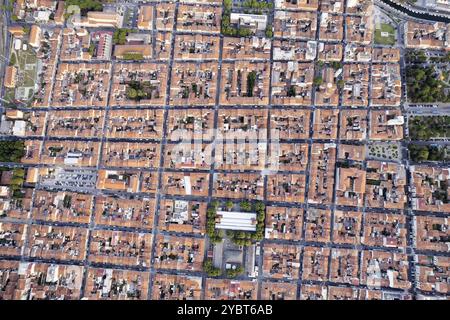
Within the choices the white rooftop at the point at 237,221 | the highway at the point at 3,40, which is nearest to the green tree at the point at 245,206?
the white rooftop at the point at 237,221

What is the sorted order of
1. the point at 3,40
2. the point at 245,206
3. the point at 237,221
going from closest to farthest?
1. the point at 237,221
2. the point at 245,206
3. the point at 3,40

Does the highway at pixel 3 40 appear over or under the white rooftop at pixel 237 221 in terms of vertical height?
over

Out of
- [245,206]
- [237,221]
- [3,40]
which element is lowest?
[237,221]

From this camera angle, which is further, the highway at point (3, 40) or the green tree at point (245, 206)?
the highway at point (3, 40)

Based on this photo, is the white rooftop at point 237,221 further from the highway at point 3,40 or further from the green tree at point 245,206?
the highway at point 3,40

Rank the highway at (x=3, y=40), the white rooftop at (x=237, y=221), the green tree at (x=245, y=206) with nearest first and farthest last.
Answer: the white rooftop at (x=237, y=221), the green tree at (x=245, y=206), the highway at (x=3, y=40)

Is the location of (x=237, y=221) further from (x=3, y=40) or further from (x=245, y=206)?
(x=3, y=40)

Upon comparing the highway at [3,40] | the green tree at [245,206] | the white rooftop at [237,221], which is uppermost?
the highway at [3,40]

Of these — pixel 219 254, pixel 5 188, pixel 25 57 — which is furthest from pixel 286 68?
pixel 5 188

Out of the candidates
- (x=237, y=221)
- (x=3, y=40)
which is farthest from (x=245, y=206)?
(x=3, y=40)

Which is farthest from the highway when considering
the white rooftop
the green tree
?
the green tree

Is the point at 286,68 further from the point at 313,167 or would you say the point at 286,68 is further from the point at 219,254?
the point at 219,254

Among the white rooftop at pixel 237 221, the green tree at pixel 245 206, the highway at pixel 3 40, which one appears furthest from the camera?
the highway at pixel 3 40
